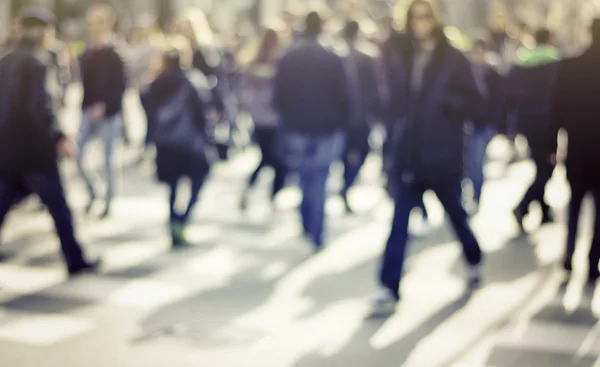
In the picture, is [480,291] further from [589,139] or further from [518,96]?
[518,96]

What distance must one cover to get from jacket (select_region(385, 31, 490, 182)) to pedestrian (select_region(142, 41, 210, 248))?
2.74 meters

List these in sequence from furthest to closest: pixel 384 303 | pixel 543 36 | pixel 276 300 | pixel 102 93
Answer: pixel 102 93, pixel 543 36, pixel 276 300, pixel 384 303

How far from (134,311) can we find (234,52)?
673 inches

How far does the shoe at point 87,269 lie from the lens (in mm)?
9094

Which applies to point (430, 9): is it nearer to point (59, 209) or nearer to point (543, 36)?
point (59, 209)

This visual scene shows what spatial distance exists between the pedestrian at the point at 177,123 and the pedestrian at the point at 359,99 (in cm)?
171

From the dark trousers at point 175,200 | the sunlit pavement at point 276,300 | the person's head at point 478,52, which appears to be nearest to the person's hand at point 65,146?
the sunlit pavement at point 276,300

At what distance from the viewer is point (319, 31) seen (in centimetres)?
1013

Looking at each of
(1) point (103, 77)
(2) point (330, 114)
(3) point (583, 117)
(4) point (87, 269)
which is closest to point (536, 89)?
(2) point (330, 114)

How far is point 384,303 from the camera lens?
25.8 ft

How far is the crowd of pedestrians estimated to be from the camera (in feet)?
26.2

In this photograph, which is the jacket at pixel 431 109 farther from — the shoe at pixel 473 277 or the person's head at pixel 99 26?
the person's head at pixel 99 26

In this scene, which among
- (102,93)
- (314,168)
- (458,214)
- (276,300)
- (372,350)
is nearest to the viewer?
(372,350)

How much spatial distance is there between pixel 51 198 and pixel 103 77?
374cm
